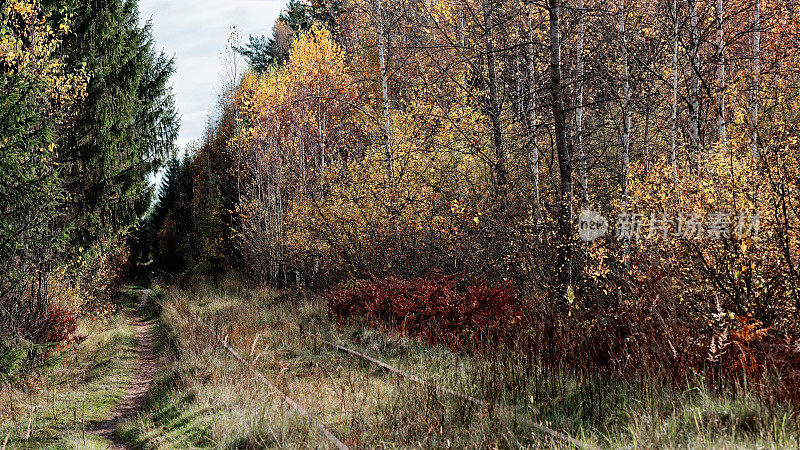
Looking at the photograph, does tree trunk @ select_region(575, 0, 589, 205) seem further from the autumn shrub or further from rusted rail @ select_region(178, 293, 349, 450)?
rusted rail @ select_region(178, 293, 349, 450)

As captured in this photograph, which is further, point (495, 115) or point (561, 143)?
point (495, 115)

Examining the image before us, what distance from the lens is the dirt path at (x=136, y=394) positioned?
723 cm

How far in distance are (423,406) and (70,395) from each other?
622cm

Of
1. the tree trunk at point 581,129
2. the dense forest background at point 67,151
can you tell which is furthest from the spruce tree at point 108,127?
the tree trunk at point 581,129

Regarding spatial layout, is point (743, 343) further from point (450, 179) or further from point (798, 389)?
point (450, 179)

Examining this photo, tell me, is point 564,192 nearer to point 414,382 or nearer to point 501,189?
point 501,189

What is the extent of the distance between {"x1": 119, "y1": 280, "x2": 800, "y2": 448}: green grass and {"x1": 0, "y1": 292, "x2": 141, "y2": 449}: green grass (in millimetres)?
770

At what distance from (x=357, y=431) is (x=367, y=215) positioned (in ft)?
31.6

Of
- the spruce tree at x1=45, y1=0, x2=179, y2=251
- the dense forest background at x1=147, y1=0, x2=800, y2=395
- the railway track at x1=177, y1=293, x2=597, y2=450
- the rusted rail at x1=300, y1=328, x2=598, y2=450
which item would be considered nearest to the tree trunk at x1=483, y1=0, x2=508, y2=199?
the dense forest background at x1=147, y1=0, x2=800, y2=395

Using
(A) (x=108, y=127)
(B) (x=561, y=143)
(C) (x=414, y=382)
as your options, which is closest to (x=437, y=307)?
(B) (x=561, y=143)

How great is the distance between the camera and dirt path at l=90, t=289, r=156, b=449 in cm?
723

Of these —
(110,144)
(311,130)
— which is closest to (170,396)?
(110,144)

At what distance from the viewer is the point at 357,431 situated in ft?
16.6

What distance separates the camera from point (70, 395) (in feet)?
28.3
